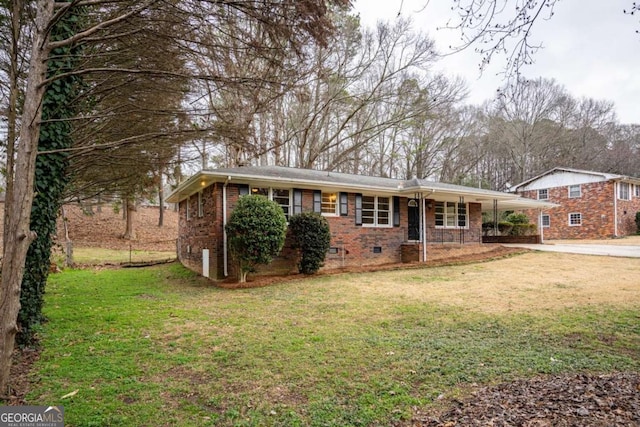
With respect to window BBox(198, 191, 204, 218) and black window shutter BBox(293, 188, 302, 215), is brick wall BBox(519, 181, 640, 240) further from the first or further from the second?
window BBox(198, 191, 204, 218)

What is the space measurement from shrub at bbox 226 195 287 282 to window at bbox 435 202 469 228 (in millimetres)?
8419

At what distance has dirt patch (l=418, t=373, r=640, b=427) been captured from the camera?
2.69 m

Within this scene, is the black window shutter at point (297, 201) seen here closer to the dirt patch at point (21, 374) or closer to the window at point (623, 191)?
the dirt patch at point (21, 374)

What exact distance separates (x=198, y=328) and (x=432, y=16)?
5.40m

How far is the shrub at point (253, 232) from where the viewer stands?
30.2 feet

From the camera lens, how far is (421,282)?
9594 millimetres

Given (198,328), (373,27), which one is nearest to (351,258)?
(198,328)

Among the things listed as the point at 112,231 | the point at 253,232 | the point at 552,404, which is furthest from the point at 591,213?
the point at 112,231

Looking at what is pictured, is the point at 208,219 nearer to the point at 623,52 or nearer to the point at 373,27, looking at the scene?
the point at 623,52

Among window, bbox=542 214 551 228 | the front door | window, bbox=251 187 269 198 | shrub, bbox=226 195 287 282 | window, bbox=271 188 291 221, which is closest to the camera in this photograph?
shrub, bbox=226 195 287 282

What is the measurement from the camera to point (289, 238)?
36.4 ft

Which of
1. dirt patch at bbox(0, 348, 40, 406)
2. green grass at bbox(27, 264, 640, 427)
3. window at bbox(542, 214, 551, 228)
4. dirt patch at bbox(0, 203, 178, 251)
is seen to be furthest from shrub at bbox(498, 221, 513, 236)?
dirt patch at bbox(0, 348, 40, 406)

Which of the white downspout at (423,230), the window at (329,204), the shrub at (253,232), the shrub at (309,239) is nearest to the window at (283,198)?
the shrub at (309,239)

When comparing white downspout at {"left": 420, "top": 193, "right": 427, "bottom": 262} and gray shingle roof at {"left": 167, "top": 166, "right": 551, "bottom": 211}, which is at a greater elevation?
gray shingle roof at {"left": 167, "top": 166, "right": 551, "bottom": 211}
